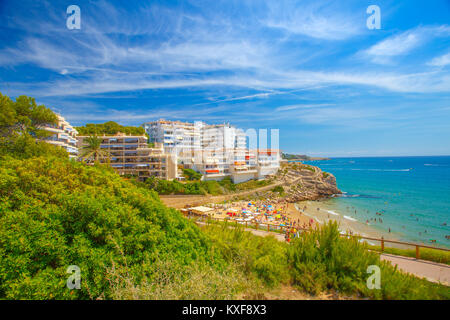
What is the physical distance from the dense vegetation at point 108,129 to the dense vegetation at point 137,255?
49229mm

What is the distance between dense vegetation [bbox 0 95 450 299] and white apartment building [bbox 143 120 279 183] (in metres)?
38.9

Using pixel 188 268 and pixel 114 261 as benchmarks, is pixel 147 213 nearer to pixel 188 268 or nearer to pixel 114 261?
pixel 114 261

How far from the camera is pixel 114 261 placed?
5465 millimetres

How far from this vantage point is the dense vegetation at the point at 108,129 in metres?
51.5

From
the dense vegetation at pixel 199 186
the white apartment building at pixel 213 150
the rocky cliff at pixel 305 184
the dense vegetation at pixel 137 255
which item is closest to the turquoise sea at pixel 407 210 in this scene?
the rocky cliff at pixel 305 184

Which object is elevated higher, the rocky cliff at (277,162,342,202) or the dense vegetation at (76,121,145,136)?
the dense vegetation at (76,121,145,136)

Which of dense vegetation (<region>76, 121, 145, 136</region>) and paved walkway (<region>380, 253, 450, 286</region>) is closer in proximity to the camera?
paved walkway (<region>380, 253, 450, 286</region>)

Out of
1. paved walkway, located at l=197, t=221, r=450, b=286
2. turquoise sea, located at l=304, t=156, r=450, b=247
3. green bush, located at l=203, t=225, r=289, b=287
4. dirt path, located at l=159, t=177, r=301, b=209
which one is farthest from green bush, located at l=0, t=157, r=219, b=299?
turquoise sea, located at l=304, t=156, r=450, b=247

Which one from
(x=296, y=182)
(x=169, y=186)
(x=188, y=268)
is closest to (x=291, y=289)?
(x=188, y=268)

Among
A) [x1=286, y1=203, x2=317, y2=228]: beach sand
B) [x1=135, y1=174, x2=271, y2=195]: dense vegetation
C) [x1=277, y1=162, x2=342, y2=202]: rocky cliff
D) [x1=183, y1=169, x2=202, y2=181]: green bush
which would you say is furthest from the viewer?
[x1=277, y1=162, x2=342, y2=202]: rocky cliff

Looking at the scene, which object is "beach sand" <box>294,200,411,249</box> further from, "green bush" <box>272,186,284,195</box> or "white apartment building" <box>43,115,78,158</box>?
"white apartment building" <box>43,115,78,158</box>

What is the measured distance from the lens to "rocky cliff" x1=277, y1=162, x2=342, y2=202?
48.6 metres

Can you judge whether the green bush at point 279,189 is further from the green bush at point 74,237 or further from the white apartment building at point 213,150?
the green bush at point 74,237
